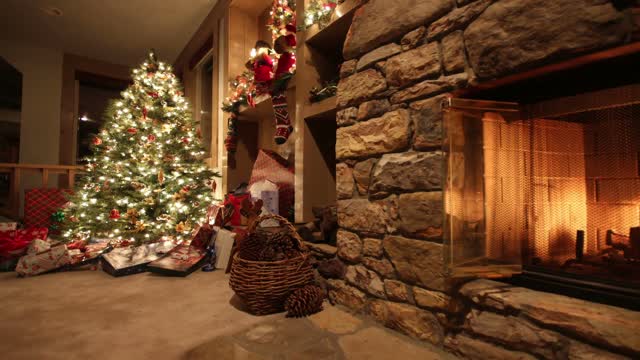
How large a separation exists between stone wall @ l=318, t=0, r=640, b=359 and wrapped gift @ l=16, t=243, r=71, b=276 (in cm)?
207

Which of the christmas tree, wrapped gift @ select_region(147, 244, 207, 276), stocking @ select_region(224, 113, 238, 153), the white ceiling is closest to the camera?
wrapped gift @ select_region(147, 244, 207, 276)

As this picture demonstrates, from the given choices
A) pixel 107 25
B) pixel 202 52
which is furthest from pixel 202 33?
pixel 107 25

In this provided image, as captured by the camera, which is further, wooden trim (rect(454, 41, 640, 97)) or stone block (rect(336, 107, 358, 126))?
stone block (rect(336, 107, 358, 126))

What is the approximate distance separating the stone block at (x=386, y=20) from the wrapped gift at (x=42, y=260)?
2.58 metres

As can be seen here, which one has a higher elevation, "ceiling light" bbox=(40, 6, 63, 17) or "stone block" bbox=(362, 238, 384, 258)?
"ceiling light" bbox=(40, 6, 63, 17)

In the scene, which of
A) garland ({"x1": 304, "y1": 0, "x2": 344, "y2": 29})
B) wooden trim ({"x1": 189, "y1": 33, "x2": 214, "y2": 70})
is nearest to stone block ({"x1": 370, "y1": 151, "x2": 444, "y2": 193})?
garland ({"x1": 304, "y1": 0, "x2": 344, "y2": 29})

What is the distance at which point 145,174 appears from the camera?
3.04 metres

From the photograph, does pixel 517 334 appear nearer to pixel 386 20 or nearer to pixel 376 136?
pixel 376 136

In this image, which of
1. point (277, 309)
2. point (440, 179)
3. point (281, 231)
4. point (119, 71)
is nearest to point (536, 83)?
point (440, 179)

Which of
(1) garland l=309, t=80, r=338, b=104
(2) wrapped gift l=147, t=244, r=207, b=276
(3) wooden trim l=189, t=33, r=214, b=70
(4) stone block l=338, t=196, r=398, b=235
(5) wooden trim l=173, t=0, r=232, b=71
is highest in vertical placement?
(5) wooden trim l=173, t=0, r=232, b=71

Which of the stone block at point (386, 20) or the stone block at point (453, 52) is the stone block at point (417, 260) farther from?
the stone block at point (386, 20)

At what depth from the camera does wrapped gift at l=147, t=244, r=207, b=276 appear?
7.41 ft

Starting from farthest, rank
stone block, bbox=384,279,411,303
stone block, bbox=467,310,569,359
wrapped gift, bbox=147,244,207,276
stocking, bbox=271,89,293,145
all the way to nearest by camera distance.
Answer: stocking, bbox=271,89,293,145 < wrapped gift, bbox=147,244,207,276 < stone block, bbox=384,279,411,303 < stone block, bbox=467,310,569,359

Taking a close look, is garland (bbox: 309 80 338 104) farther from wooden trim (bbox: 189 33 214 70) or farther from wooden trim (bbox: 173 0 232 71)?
wooden trim (bbox: 189 33 214 70)
